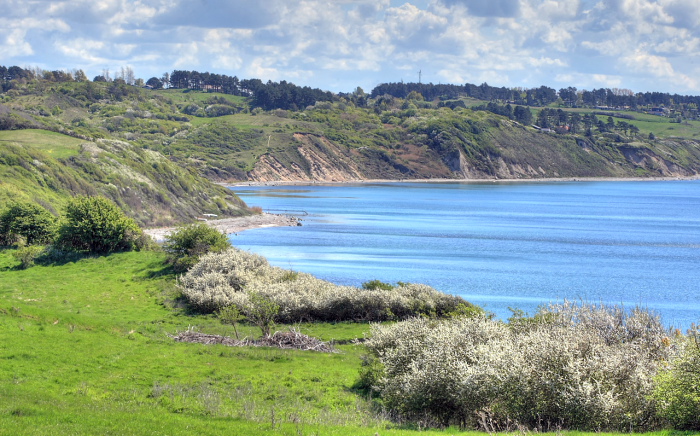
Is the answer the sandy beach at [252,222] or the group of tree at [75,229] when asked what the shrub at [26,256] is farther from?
the sandy beach at [252,222]

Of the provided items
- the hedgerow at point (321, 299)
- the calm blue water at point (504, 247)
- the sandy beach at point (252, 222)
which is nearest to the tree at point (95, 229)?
the hedgerow at point (321, 299)

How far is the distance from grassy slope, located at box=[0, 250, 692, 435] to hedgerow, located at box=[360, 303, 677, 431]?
1.49 m

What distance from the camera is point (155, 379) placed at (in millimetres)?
22609

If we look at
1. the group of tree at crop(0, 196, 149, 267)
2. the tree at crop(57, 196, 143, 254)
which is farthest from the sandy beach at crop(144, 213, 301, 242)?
the tree at crop(57, 196, 143, 254)

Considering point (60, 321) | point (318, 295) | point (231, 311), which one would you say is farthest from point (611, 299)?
point (60, 321)

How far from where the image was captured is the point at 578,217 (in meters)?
121

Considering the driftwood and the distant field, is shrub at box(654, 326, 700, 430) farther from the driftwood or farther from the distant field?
the distant field

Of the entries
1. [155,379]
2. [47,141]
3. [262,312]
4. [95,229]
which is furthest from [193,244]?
[47,141]

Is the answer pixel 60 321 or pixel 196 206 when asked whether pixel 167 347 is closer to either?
pixel 60 321

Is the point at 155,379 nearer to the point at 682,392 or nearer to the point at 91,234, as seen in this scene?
the point at 682,392

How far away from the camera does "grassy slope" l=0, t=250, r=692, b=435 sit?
15695mm

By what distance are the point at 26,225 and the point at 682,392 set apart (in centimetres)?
4553

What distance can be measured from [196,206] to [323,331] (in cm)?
6781

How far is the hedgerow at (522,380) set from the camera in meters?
17.4
